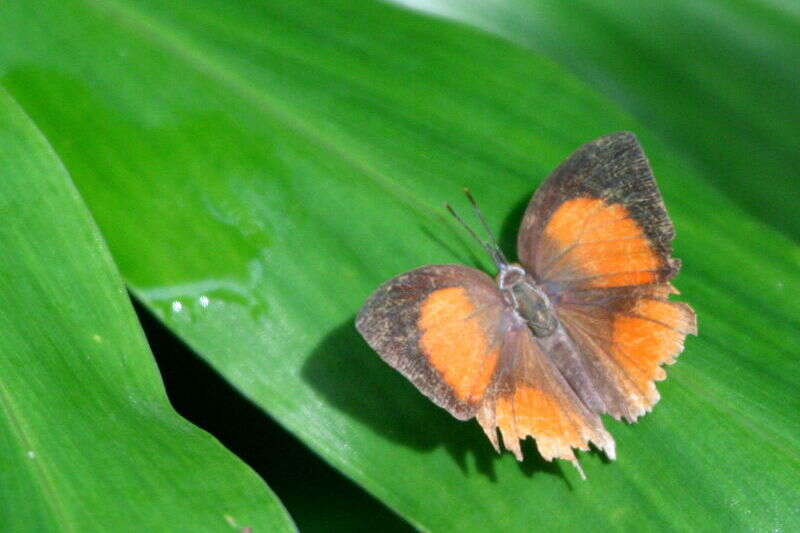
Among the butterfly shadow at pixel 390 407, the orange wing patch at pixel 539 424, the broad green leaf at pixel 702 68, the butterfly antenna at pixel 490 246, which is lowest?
the butterfly shadow at pixel 390 407

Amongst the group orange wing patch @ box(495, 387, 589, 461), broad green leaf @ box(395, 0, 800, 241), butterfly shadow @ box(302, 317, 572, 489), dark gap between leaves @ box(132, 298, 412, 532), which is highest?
broad green leaf @ box(395, 0, 800, 241)

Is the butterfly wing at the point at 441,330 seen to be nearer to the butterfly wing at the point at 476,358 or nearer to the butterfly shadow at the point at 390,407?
the butterfly wing at the point at 476,358

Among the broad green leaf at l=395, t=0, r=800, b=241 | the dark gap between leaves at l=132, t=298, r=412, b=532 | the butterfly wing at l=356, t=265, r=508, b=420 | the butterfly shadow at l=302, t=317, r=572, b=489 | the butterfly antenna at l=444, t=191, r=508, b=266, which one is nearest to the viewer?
the butterfly wing at l=356, t=265, r=508, b=420

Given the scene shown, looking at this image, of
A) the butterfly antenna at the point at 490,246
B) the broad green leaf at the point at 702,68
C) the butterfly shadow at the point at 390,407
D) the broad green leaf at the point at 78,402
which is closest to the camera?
the broad green leaf at the point at 78,402

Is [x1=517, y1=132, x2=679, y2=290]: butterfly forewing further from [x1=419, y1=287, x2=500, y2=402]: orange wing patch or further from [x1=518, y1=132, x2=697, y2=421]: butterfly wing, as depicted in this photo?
[x1=419, y1=287, x2=500, y2=402]: orange wing patch

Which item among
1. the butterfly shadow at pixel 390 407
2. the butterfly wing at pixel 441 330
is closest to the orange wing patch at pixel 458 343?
the butterfly wing at pixel 441 330

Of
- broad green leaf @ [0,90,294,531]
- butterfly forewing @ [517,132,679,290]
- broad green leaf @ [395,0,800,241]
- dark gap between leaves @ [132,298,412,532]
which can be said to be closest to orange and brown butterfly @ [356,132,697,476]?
butterfly forewing @ [517,132,679,290]
